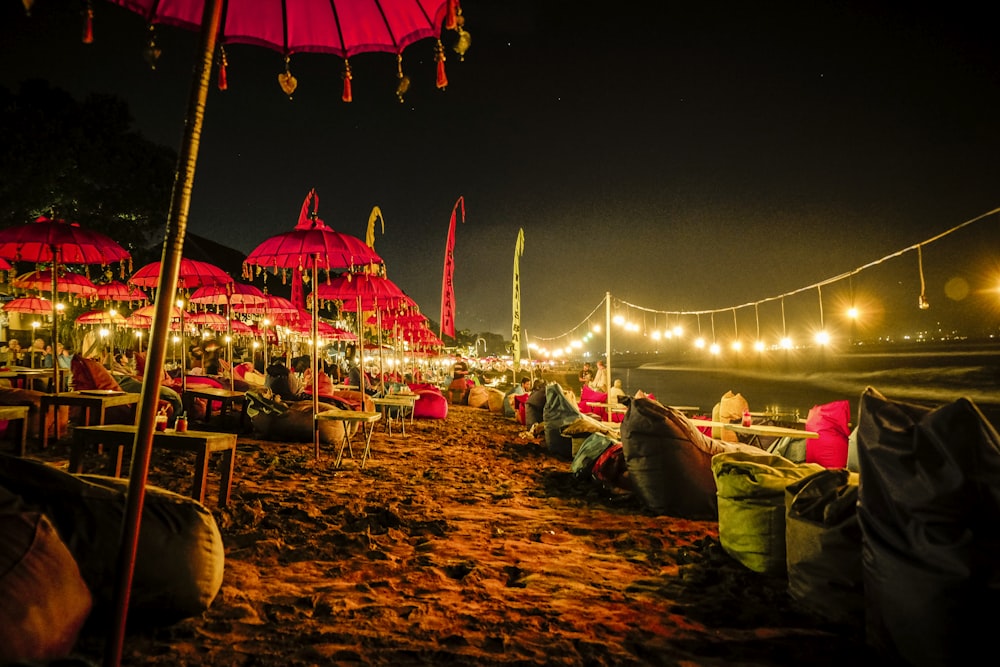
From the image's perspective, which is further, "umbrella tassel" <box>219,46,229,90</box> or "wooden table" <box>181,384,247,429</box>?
"wooden table" <box>181,384,247,429</box>

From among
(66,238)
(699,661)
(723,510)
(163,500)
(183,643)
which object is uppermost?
(66,238)

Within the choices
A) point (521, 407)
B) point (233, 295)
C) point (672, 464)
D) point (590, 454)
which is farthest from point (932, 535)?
point (521, 407)

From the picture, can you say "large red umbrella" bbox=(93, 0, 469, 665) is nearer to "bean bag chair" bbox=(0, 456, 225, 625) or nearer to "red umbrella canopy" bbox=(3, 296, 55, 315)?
"bean bag chair" bbox=(0, 456, 225, 625)

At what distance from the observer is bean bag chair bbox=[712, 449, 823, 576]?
320 centimetres

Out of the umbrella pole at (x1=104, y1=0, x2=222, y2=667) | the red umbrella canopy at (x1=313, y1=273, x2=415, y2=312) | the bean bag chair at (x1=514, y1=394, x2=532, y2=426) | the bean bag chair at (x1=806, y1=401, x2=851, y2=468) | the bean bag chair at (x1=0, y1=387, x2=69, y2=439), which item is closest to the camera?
the umbrella pole at (x1=104, y1=0, x2=222, y2=667)

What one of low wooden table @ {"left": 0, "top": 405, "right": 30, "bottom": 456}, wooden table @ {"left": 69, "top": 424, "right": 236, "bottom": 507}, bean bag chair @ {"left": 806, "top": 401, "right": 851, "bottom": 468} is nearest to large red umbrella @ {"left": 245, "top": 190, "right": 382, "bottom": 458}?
wooden table @ {"left": 69, "top": 424, "right": 236, "bottom": 507}

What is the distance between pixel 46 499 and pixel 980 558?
3714mm

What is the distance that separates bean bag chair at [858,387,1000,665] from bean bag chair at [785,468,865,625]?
24 centimetres

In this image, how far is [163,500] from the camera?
2.27 m

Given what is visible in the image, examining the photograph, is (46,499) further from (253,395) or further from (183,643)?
(253,395)

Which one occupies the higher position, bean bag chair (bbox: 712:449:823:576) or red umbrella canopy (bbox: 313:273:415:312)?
red umbrella canopy (bbox: 313:273:415:312)

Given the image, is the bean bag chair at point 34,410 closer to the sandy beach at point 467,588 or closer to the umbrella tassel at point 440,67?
the sandy beach at point 467,588

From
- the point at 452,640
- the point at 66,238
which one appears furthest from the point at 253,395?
the point at 452,640

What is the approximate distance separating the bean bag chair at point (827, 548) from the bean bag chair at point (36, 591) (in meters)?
3.27
